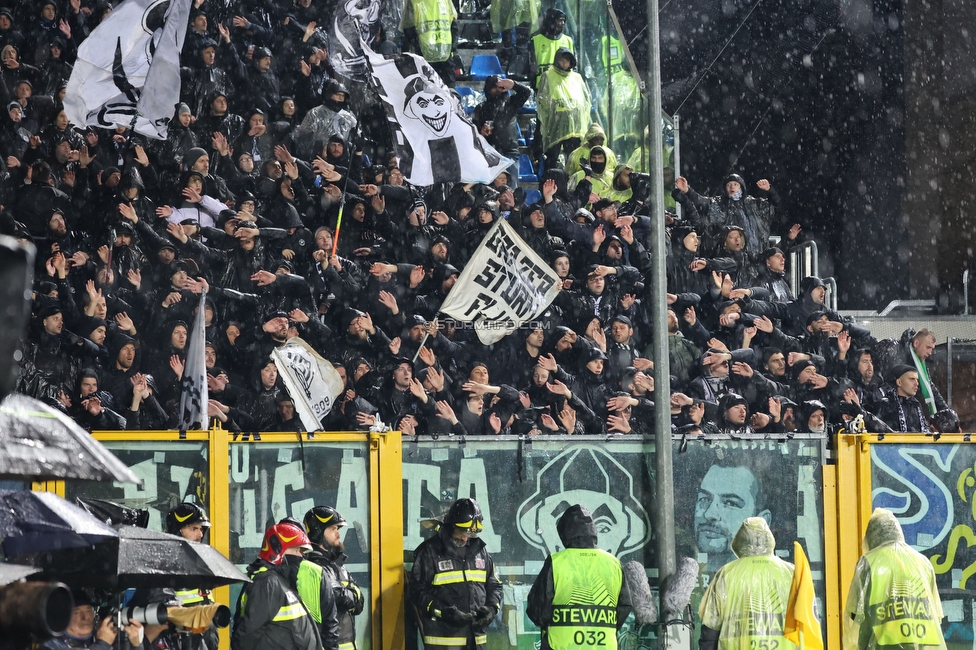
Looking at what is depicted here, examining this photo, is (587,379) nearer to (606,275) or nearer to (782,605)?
(606,275)

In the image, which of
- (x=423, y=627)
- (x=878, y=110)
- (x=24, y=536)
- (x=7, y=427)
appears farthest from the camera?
(x=878, y=110)

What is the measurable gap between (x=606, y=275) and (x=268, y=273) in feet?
11.0

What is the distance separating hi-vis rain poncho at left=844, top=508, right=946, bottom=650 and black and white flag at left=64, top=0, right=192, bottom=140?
8.78 metres

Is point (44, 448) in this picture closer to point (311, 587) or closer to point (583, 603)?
point (311, 587)

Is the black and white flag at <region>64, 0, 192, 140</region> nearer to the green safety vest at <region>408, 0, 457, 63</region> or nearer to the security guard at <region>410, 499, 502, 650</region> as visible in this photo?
the green safety vest at <region>408, 0, 457, 63</region>

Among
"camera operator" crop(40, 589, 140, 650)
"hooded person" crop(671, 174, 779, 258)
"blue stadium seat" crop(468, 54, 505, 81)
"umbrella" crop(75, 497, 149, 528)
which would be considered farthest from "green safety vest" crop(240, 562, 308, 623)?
"blue stadium seat" crop(468, 54, 505, 81)

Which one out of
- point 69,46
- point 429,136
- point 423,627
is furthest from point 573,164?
point 423,627

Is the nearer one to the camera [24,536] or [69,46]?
[24,536]

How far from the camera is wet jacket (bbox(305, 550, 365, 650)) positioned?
8.84 metres

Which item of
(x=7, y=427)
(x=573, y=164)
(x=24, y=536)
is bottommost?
(x=24, y=536)

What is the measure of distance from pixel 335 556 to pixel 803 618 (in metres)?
3.15

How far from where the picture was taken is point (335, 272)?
12.8m

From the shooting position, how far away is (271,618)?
8094 mm

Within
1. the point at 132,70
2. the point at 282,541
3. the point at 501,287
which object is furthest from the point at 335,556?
the point at 132,70
